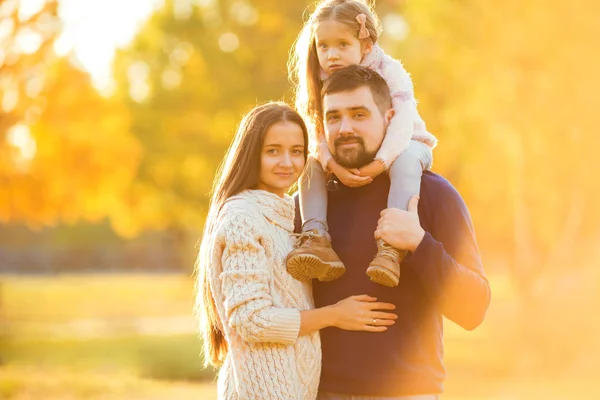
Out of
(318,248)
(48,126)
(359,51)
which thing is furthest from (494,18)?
(318,248)

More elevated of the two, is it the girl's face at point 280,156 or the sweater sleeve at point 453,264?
the girl's face at point 280,156

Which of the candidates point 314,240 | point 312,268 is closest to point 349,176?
point 314,240

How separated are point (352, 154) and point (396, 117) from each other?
1.05ft

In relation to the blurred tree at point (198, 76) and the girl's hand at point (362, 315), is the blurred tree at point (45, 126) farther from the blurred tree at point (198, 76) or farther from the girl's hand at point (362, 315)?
the girl's hand at point (362, 315)

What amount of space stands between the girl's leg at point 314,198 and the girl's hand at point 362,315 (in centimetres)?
32

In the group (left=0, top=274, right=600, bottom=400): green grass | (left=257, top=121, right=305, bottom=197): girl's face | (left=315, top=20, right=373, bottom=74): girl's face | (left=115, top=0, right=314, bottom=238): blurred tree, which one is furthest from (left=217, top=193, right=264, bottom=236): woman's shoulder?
(left=115, top=0, right=314, bottom=238): blurred tree

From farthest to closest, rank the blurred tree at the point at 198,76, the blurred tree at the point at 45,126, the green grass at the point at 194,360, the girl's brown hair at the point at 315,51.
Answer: the blurred tree at the point at 198,76
the blurred tree at the point at 45,126
the green grass at the point at 194,360
the girl's brown hair at the point at 315,51

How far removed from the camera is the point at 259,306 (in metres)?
3.48

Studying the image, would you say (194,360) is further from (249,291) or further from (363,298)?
(249,291)

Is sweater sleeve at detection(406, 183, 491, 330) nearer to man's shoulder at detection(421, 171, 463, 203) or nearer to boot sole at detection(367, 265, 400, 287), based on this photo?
man's shoulder at detection(421, 171, 463, 203)

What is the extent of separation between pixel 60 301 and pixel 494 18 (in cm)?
2079

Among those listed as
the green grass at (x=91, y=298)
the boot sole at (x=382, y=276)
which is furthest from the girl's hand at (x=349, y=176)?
the green grass at (x=91, y=298)

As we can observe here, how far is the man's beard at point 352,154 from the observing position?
378cm

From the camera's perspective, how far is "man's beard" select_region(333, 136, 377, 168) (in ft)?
12.4
